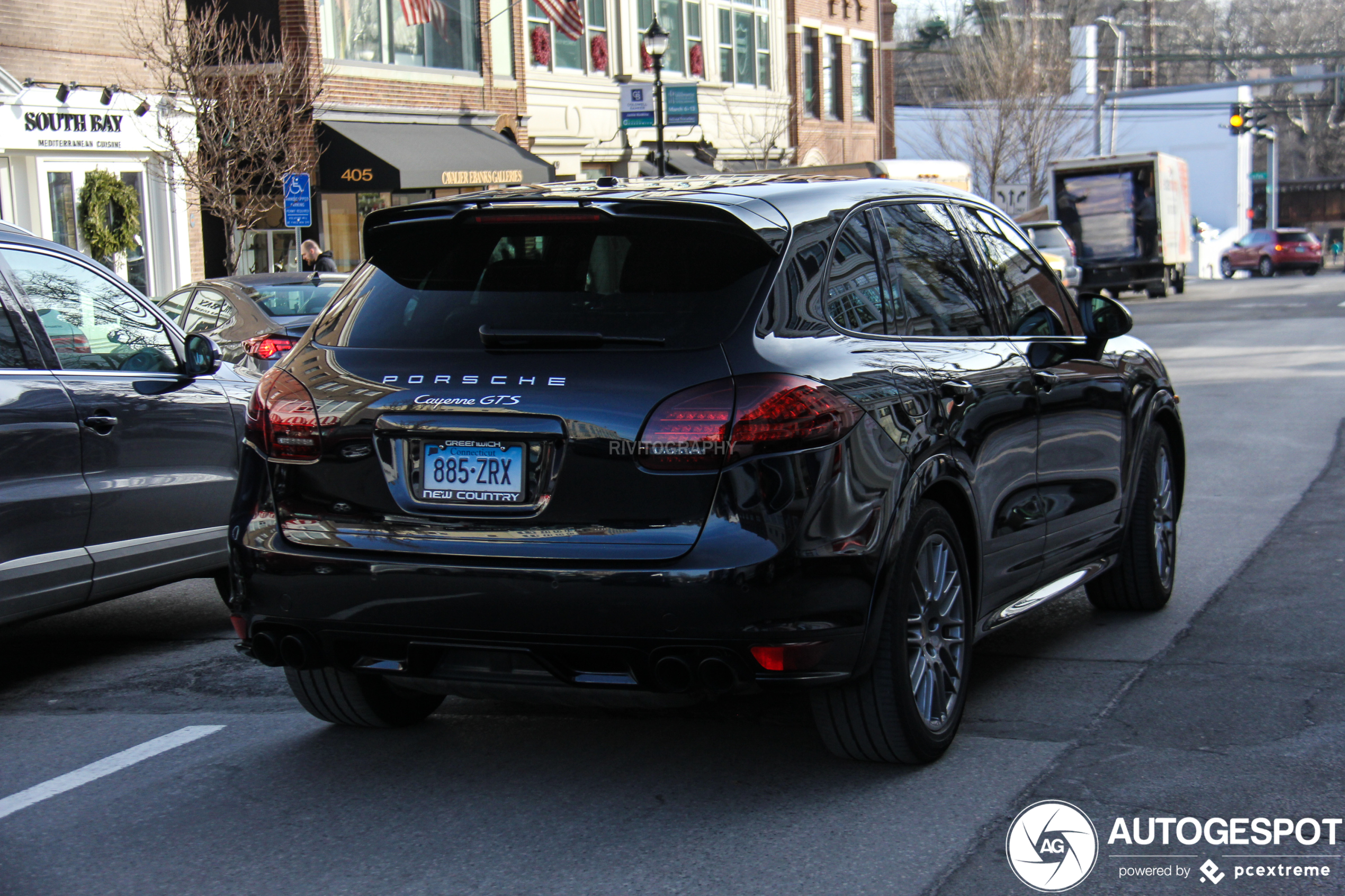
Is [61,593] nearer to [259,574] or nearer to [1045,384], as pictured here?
[259,574]

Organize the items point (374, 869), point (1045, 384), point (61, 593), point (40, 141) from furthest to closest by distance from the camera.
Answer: point (40, 141), point (61, 593), point (1045, 384), point (374, 869)

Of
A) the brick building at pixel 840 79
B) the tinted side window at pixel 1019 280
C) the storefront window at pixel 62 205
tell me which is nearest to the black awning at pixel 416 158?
the storefront window at pixel 62 205

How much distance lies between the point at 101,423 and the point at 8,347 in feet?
1.55

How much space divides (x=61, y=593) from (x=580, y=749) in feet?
7.63

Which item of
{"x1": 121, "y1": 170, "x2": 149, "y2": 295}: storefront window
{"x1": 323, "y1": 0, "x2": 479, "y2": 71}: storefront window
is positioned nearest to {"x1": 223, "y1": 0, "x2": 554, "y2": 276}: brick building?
{"x1": 323, "y1": 0, "x2": 479, "y2": 71}: storefront window

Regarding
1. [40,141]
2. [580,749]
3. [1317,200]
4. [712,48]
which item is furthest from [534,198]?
[1317,200]

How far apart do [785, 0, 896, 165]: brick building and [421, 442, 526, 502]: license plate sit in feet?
129

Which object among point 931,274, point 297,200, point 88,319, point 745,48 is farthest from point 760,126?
point 931,274

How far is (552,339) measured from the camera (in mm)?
4305

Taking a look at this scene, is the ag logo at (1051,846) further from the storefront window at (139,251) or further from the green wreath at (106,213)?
the storefront window at (139,251)

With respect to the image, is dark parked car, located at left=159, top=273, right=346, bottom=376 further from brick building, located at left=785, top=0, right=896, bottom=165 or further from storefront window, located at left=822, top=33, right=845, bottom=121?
storefront window, located at left=822, top=33, right=845, bottom=121

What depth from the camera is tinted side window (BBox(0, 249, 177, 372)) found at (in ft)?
20.5

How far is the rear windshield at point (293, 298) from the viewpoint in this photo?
1416 cm

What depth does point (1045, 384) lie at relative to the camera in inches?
221
